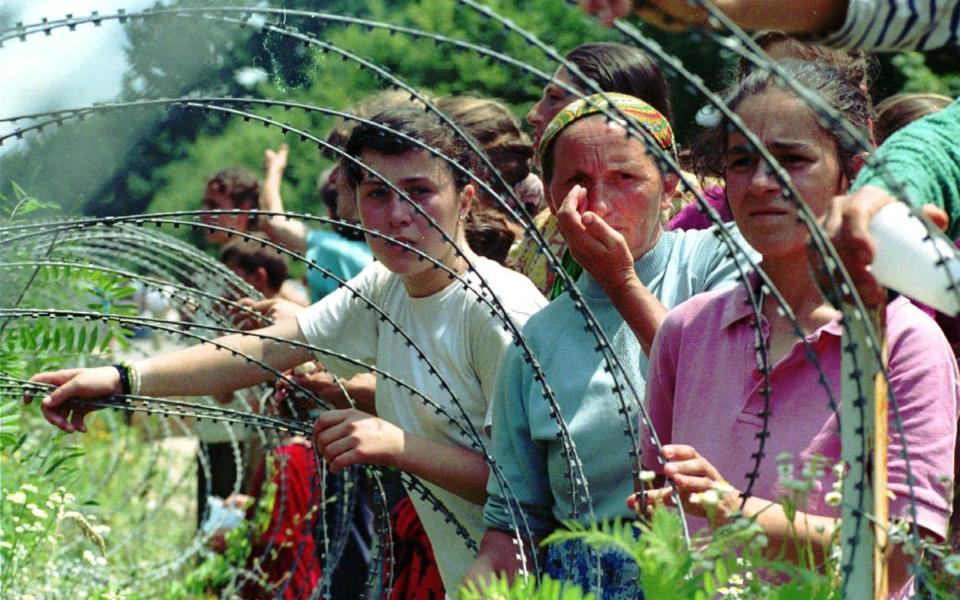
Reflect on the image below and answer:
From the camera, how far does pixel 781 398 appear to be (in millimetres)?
2365

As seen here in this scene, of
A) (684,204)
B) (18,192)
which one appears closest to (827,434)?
(684,204)

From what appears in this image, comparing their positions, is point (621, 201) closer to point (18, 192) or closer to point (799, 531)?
point (799, 531)

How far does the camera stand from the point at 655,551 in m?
1.71

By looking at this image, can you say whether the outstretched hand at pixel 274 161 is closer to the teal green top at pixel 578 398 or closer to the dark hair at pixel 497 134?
the dark hair at pixel 497 134

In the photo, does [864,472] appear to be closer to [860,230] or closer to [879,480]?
[879,480]

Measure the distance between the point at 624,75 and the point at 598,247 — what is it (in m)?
1.24

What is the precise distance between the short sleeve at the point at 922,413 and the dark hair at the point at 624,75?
1.58m

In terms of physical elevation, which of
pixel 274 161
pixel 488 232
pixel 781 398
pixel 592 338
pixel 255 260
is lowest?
pixel 781 398

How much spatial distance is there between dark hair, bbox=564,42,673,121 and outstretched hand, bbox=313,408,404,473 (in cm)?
117

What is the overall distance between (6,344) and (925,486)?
303 centimetres

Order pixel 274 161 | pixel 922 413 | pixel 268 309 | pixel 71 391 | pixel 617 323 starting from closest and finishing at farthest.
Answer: pixel 922 413
pixel 617 323
pixel 71 391
pixel 268 309
pixel 274 161

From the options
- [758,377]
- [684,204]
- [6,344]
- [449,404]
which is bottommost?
[758,377]

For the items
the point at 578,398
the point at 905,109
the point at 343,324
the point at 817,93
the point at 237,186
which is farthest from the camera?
the point at 237,186

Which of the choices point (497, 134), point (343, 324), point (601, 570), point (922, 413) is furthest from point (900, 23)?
point (497, 134)
